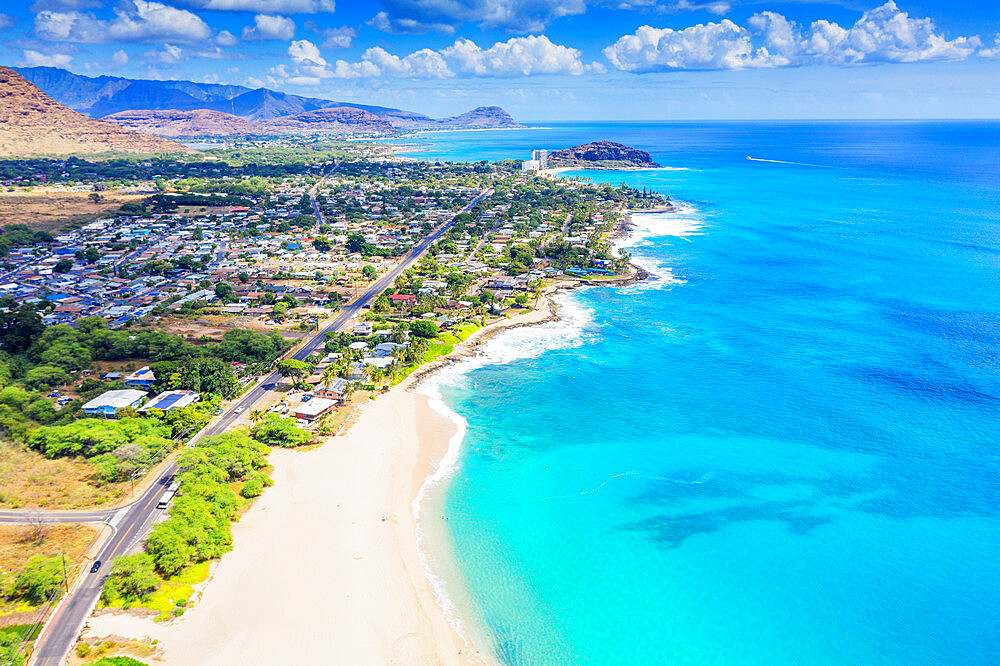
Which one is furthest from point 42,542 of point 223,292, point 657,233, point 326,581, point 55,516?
point 657,233

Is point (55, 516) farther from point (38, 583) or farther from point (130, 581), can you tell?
point (130, 581)

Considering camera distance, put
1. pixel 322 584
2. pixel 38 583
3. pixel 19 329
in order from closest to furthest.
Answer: pixel 38 583, pixel 322 584, pixel 19 329

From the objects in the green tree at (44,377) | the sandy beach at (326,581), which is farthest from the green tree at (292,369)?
the green tree at (44,377)

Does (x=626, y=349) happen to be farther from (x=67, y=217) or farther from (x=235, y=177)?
(x=235, y=177)

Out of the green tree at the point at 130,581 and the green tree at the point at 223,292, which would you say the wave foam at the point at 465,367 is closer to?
the green tree at the point at 130,581

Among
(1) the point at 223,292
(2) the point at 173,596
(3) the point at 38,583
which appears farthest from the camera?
(1) the point at 223,292

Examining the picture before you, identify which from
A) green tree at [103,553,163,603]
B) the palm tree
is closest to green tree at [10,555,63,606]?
green tree at [103,553,163,603]

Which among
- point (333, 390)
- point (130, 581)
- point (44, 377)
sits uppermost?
point (44, 377)

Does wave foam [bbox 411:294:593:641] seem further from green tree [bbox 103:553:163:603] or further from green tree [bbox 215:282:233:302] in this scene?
green tree [bbox 215:282:233:302]
